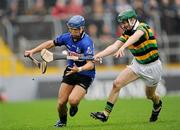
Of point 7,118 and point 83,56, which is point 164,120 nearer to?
point 83,56

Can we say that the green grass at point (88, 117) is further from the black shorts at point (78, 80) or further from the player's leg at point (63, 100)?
the black shorts at point (78, 80)

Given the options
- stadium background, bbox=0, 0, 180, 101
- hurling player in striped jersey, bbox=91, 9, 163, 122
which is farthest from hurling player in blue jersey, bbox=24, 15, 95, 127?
stadium background, bbox=0, 0, 180, 101

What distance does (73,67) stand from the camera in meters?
12.8

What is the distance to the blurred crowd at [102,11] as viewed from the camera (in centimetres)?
2428

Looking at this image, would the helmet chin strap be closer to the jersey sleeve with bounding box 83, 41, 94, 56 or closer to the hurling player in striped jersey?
the hurling player in striped jersey

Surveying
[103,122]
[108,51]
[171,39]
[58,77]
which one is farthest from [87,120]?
[171,39]

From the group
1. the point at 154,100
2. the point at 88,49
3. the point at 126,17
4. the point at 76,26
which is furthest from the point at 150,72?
the point at 76,26

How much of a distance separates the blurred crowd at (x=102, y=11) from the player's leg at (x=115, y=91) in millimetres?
10363

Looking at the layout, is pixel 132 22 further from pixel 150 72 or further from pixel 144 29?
pixel 150 72

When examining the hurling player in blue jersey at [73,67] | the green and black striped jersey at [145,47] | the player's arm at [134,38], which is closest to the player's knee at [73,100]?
the hurling player in blue jersey at [73,67]

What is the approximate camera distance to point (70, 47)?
13.3 meters

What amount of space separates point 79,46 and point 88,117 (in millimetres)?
3224

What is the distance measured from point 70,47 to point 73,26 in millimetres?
559

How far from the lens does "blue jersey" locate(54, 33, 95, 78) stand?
13.1 meters
